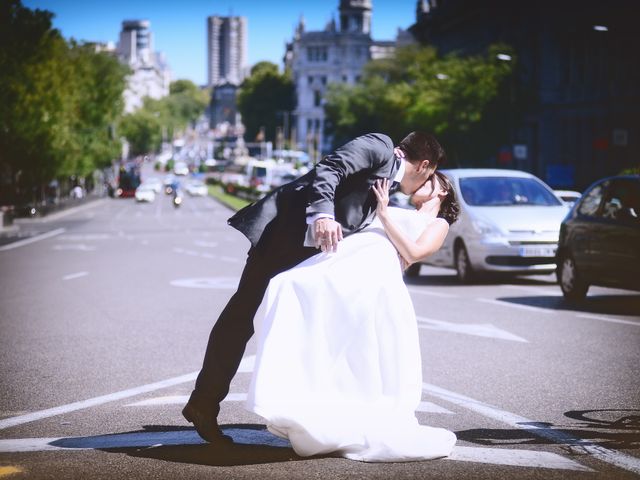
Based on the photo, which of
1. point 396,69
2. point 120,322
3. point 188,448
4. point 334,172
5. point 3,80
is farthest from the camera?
point 396,69

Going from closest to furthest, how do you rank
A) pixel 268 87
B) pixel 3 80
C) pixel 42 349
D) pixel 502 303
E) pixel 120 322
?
pixel 42 349 → pixel 120 322 → pixel 502 303 → pixel 3 80 → pixel 268 87

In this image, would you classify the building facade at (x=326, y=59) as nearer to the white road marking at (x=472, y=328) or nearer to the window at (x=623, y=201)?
the window at (x=623, y=201)

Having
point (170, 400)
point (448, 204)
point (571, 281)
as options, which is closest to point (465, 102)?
point (571, 281)

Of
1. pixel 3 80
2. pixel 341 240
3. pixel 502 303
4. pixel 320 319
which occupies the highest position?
pixel 3 80

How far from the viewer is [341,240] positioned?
550cm

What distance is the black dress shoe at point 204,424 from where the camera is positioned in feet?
18.4

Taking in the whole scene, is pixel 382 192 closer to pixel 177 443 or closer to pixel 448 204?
pixel 448 204

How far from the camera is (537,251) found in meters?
17.6

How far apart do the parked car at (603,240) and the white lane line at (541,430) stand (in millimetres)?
5966

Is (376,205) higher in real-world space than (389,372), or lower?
higher

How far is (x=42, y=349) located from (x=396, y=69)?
3553 inches

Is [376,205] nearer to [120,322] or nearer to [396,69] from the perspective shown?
[120,322]

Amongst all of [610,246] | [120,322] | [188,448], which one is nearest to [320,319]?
[188,448]

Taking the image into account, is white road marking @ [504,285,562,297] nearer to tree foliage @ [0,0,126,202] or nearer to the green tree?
tree foliage @ [0,0,126,202]
